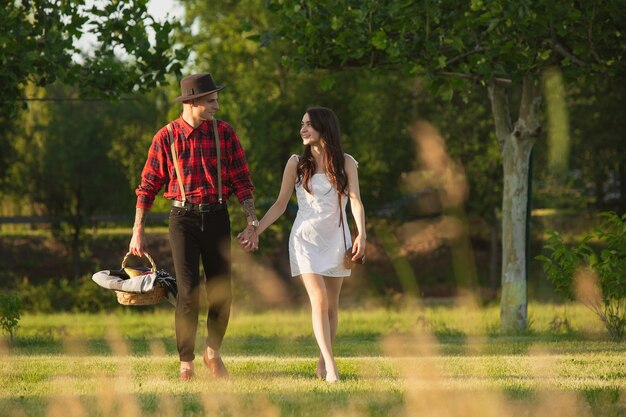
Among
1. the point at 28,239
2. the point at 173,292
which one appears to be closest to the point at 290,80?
the point at 28,239

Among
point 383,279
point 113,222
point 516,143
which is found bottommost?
point 383,279

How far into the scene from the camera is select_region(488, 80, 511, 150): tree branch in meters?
14.2

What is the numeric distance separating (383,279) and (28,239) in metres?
13.0

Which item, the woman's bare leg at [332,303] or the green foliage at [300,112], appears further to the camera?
the green foliage at [300,112]

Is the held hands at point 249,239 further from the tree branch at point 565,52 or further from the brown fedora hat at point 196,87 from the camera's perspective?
the tree branch at point 565,52

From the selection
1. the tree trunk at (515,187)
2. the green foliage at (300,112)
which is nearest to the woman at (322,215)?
the tree trunk at (515,187)

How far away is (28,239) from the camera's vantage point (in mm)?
39219

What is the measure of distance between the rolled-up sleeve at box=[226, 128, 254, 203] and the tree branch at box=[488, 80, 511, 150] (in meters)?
6.27

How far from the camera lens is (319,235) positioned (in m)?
8.22

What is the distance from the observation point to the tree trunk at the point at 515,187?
1405cm

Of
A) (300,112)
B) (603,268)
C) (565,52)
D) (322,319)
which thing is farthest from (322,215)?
(300,112)

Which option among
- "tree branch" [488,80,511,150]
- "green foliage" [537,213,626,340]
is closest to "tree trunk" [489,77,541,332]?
"tree branch" [488,80,511,150]

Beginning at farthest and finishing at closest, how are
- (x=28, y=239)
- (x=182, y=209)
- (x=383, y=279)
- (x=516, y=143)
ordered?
(x=28, y=239) → (x=383, y=279) → (x=516, y=143) → (x=182, y=209)

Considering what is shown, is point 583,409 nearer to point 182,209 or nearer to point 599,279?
point 182,209
